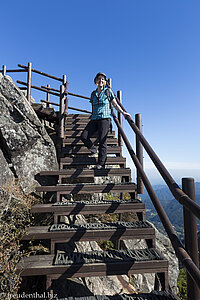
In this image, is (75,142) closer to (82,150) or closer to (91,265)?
(82,150)

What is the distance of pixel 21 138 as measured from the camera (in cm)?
441

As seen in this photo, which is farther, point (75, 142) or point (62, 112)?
point (62, 112)

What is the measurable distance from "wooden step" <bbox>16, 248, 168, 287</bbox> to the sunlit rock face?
2.28 m

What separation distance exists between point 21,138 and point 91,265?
3.47 metres

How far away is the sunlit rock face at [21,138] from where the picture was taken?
13.9 ft

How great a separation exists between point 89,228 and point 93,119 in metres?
2.53

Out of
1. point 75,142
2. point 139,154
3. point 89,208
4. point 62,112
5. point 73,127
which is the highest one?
point 62,112

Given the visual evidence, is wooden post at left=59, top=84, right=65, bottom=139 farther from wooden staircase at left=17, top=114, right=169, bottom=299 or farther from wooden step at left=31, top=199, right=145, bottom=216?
wooden step at left=31, top=199, right=145, bottom=216

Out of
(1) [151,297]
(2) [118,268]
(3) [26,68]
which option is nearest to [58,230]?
(2) [118,268]

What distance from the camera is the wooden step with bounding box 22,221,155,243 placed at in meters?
2.42

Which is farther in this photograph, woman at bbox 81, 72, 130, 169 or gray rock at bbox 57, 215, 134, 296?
woman at bbox 81, 72, 130, 169

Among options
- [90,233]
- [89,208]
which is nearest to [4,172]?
[89,208]

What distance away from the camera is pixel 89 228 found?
254 cm

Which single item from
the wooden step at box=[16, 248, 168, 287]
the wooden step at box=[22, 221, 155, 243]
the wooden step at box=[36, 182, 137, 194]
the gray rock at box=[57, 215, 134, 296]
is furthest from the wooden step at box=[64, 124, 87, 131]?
the wooden step at box=[16, 248, 168, 287]
